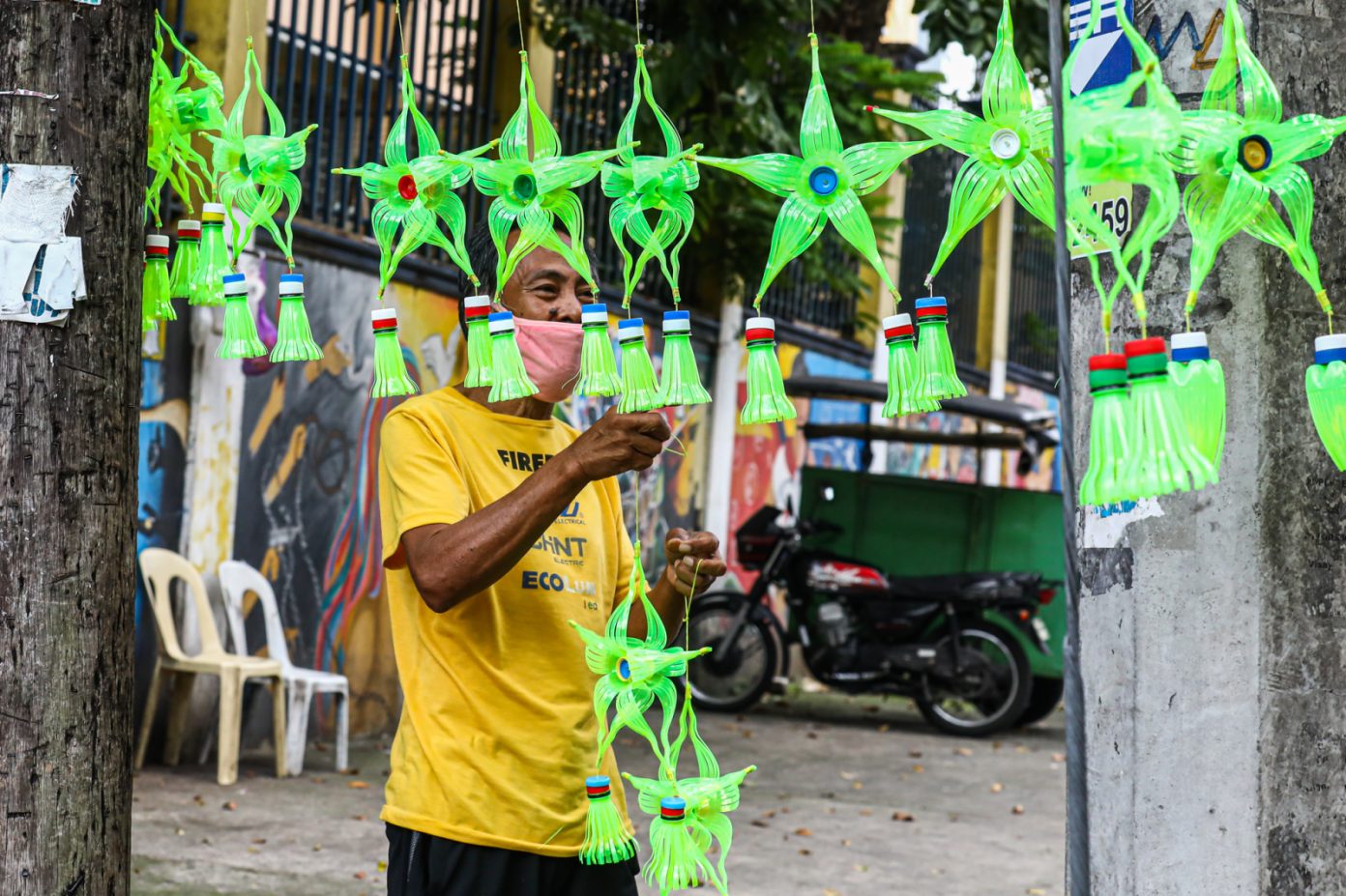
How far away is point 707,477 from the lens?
40.7 ft

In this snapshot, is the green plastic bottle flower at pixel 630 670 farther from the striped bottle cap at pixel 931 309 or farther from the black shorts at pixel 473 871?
the striped bottle cap at pixel 931 309

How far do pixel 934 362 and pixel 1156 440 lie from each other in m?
0.59

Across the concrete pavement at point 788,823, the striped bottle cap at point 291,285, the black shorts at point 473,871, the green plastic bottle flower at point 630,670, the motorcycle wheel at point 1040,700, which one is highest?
the striped bottle cap at point 291,285

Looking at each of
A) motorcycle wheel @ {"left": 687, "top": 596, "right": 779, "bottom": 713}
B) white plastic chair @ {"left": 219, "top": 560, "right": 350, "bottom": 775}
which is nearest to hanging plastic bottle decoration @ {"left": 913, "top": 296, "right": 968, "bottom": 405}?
white plastic chair @ {"left": 219, "top": 560, "right": 350, "bottom": 775}

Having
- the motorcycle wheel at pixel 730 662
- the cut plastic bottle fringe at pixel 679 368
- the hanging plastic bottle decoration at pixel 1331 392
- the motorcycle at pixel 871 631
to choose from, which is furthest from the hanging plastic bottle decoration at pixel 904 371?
the motorcycle wheel at pixel 730 662

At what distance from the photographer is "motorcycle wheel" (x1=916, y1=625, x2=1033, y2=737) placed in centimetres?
985

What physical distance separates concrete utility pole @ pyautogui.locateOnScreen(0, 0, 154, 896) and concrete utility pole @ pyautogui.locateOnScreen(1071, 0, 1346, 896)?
1641mm

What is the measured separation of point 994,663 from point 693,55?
14.6 ft

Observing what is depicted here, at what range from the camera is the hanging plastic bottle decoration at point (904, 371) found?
6.85 ft

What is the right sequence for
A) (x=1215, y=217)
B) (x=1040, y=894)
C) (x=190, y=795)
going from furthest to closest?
1. (x=190, y=795)
2. (x=1040, y=894)
3. (x=1215, y=217)

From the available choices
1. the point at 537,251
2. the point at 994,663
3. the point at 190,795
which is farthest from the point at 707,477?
the point at 537,251

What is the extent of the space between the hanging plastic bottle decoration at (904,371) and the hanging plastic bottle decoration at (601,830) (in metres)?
0.79

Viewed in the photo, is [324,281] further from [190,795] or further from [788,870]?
[788,870]

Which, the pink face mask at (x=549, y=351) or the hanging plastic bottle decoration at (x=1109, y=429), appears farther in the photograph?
the pink face mask at (x=549, y=351)
